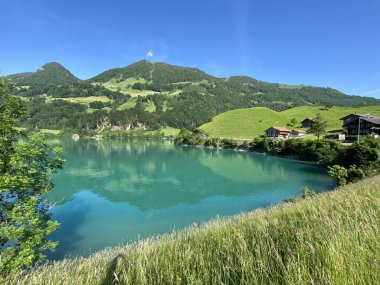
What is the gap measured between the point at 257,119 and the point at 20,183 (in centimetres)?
16896

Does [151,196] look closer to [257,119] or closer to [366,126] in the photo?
[366,126]

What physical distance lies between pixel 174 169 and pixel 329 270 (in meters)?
75.0

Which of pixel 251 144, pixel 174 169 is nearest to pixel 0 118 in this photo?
pixel 174 169

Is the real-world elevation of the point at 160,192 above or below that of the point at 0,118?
below

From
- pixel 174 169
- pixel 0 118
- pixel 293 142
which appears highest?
pixel 0 118

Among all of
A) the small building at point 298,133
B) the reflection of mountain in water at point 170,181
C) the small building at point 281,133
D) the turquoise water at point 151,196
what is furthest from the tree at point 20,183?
the small building at point 281,133

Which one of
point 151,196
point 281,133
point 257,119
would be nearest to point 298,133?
point 281,133

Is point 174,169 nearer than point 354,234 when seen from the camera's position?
No

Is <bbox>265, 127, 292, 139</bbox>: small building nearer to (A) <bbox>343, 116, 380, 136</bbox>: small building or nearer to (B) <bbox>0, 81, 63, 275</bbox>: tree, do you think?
(A) <bbox>343, 116, 380, 136</bbox>: small building

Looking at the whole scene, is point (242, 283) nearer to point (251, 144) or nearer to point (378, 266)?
point (378, 266)

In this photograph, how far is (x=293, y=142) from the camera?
93375 millimetres

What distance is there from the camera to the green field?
154200 mm

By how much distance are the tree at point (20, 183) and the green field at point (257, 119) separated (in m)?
145

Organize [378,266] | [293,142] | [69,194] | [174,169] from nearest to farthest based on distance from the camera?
[378,266]
[69,194]
[174,169]
[293,142]
